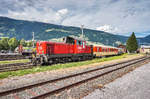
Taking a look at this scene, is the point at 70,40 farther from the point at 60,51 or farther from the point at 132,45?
the point at 132,45

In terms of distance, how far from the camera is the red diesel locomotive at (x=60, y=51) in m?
15.1

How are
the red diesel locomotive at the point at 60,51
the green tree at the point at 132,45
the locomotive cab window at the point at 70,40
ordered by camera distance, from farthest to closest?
the green tree at the point at 132,45 < the locomotive cab window at the point at 70,40 < the red diesel locomotive at the point at 60,51

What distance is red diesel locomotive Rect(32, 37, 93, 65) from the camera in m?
15.1

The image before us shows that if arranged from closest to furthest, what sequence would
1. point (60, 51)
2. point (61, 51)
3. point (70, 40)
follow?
point (60, 51)
point (61, 51)
point (70, 40)

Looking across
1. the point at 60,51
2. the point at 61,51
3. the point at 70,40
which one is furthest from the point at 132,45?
the point at 60,51

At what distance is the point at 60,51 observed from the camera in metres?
16.7

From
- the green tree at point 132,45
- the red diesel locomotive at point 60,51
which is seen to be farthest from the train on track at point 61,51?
the green tree at point 132,45

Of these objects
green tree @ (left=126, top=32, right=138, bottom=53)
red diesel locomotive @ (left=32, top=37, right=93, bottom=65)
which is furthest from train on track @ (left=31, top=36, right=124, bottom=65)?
green tree @ (left=126, top=32, right=138, bottom=53)

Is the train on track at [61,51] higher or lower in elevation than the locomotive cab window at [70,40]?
lower

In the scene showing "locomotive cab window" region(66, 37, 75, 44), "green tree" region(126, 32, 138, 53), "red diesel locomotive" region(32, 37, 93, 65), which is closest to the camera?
"red diesel locomotive" region(32, 37, 93, 65)

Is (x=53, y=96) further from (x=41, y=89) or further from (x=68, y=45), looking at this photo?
(x=68, y=45)

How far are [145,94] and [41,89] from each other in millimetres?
5162

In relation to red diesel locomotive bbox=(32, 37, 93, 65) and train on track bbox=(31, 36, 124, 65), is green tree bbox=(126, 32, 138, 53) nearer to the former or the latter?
train on track bbox=(31, 36, 124, 65)

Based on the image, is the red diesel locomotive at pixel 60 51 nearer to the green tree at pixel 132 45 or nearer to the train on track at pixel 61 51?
the train on track at pixel 61 51
